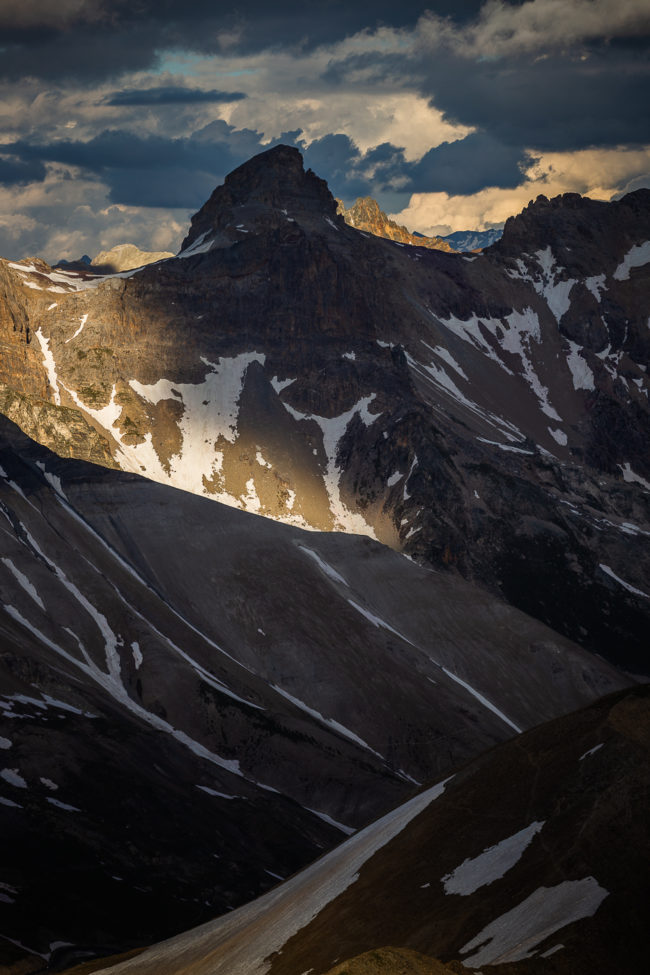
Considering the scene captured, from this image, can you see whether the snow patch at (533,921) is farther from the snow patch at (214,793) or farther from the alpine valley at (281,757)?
the snow patch at (214,793)

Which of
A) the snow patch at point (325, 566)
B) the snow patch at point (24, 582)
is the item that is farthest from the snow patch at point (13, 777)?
the snow patch at point (325, 566)

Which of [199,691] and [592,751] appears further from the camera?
[199,691]

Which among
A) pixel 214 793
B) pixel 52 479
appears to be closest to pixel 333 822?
pixel 214 793

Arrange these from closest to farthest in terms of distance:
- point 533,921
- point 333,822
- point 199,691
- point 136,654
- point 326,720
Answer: point 533,921 → point 333,822 → point 199,691 → point 136,654 → point 326,720

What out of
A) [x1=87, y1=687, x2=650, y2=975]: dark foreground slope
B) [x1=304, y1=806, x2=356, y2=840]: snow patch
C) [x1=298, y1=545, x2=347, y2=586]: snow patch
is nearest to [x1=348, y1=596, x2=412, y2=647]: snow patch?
[x1=298, y1=545, x2=347, y2=586]: snow patch

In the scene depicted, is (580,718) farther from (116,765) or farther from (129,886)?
(116,765)

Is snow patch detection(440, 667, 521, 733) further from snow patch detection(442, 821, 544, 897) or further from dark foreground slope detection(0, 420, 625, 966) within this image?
snow patch detection(442, 821, 544, 897)

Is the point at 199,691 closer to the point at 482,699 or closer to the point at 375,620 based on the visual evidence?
the point at 375,620
